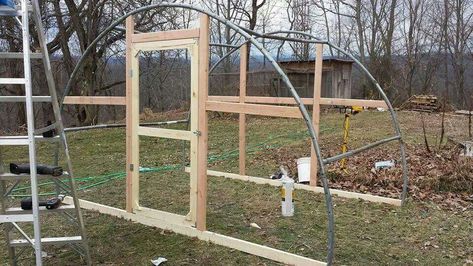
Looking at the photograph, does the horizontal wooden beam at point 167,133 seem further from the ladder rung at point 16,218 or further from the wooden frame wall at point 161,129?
the ladder rung at point 16,218

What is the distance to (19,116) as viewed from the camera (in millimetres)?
17641

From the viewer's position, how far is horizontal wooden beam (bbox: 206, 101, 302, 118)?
367cm

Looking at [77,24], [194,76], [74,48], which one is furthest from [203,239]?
[74,48]

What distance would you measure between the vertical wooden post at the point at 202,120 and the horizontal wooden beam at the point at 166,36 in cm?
11

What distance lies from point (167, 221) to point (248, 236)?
2.99ft

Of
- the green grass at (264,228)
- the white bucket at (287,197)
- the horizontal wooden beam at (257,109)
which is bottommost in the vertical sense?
the green grass at (264,228)

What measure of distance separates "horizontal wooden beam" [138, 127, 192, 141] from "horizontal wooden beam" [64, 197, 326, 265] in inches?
33.8

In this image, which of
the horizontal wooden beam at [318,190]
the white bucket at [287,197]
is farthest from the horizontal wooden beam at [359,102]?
the white bucket at [287,197]

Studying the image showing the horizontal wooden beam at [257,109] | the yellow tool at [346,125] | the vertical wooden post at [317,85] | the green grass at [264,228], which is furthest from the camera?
the yellow tool at [346,125]

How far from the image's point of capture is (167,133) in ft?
14.7

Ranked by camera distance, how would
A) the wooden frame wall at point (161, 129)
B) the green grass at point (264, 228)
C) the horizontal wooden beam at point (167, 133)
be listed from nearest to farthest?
the green grass at point (264, 228), the wooden frame wall at point (161, 129), the horizontal wooden beam at point (167, 133)

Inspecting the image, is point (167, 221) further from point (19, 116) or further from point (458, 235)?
point (19, 116)

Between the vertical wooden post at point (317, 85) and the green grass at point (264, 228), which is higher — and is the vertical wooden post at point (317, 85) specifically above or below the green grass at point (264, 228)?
above

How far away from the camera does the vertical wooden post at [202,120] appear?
13.4 feet
